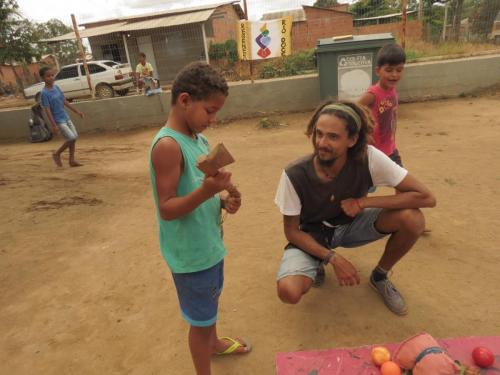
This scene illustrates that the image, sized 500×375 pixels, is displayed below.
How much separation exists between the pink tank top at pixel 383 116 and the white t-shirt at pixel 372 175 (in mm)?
749

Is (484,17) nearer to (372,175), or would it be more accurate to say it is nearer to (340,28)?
(340,28)

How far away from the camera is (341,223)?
7.63 feet

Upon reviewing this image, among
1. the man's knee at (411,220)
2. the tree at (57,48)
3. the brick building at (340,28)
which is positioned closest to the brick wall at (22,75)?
the tree at (57,48)

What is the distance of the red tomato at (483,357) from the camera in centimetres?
170

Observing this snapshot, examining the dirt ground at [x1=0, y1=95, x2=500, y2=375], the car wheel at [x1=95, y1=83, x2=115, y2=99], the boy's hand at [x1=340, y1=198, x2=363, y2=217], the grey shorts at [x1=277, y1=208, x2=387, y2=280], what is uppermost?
the car wheel at [x1=95, y1=83, x2=115, y2=99]

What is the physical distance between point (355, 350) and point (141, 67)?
9.15 metres

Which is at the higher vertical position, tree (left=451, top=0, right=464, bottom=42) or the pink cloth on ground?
tree (left=451, top=0, right=464, bottom=42)

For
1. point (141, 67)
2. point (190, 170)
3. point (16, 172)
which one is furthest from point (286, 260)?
point (141, 67)

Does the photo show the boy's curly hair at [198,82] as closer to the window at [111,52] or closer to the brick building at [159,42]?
the brick building at [159,42]

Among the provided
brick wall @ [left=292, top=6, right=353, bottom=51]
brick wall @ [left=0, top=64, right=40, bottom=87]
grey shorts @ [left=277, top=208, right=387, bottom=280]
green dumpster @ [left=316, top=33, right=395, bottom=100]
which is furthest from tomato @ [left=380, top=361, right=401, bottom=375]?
brick wall @ [left=0, top=64, right=40, bottom=87]

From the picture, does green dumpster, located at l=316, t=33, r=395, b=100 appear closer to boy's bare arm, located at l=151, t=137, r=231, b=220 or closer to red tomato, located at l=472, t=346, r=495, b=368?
red tomato, located at l=472, t=346, r=495, b=368

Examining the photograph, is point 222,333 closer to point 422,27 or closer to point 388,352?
point 388,352

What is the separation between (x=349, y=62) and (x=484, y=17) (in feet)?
16.3

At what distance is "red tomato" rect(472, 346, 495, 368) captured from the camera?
1.70 metres
